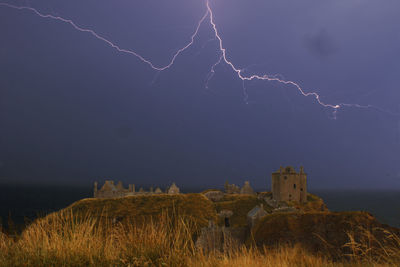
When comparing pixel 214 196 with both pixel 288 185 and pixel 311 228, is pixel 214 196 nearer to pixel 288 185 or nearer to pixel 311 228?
pixel 288 185

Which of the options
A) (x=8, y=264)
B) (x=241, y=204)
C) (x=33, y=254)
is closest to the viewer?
(x=8, y=264)

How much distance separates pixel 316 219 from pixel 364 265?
75.8ft

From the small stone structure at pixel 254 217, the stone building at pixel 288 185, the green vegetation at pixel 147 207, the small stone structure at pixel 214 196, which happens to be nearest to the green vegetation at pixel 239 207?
the green vegetation at pixel 147 207

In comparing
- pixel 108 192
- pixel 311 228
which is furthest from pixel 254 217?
pixel 108 192

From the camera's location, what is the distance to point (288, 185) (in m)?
64.3

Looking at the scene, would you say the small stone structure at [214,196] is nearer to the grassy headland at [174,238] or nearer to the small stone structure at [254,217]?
the grassy headland at [174,238]

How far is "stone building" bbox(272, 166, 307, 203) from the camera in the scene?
63.8 meters

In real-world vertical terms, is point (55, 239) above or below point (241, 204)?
above

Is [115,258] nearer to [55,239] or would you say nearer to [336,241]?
[55,239]

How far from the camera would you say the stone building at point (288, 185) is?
63844 millimetres

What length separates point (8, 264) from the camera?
542 cm

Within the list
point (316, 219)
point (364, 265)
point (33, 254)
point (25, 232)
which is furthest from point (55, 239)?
point (316, 219)

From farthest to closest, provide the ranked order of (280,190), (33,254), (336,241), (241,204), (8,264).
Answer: (280,190), (241,204), (336,241), (33,254), (8,264)

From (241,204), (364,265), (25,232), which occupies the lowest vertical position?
(241,204)
